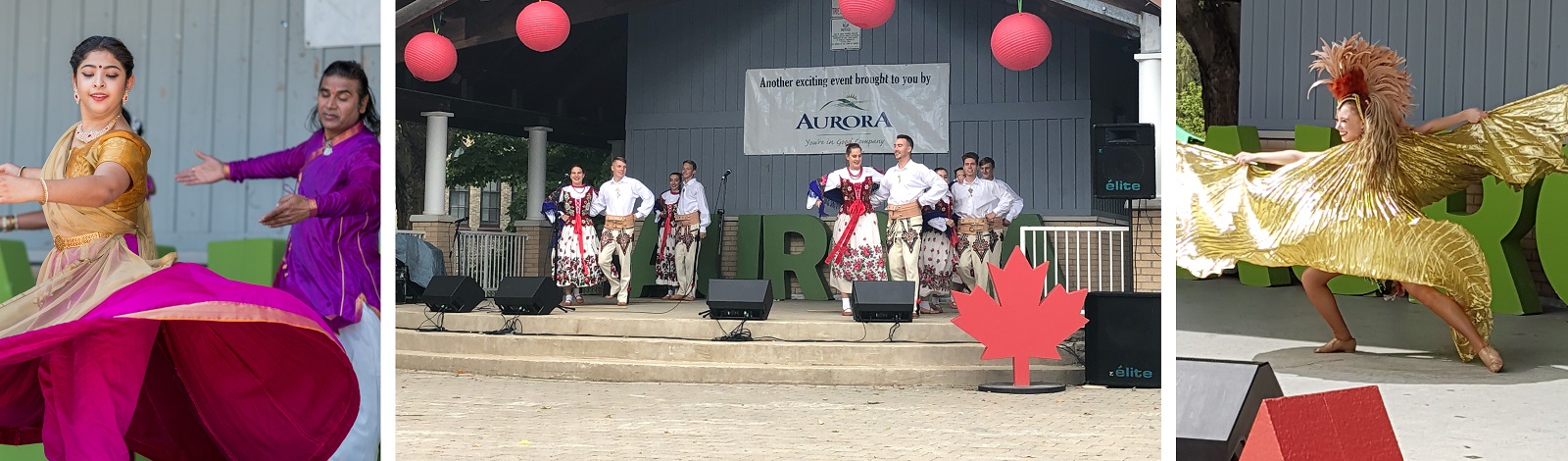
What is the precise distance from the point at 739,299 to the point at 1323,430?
15.4 feet

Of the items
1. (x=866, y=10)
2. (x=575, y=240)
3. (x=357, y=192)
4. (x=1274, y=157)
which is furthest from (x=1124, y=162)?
(x=575, y=240)

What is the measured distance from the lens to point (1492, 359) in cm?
572

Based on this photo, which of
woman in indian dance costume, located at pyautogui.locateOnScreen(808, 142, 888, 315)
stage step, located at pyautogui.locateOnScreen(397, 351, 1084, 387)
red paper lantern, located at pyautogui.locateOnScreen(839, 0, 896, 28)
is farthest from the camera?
woman in indian dance costume, located at pyautogui.locateOnScreen(808, 142, 888, 315)

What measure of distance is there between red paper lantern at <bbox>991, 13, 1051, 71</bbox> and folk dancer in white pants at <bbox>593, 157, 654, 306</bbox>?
280 cm

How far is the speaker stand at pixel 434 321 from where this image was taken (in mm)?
7910

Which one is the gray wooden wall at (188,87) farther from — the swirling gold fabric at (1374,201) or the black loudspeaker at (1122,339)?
the black loudspeaker at (1122,339)

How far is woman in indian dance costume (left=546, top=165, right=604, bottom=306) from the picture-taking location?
29.4 feet

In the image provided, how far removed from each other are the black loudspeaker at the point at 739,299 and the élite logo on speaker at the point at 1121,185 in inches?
91.4

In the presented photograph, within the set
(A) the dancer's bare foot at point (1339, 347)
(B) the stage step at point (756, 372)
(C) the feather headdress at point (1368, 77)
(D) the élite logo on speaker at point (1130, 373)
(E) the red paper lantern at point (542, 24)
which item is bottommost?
(B) the stage step at point (756, 372)

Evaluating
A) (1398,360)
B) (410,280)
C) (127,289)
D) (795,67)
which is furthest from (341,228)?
(795,67)

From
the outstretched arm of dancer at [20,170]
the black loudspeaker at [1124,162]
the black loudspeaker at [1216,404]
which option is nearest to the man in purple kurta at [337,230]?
the outstretched arm of dancer at [20,170]

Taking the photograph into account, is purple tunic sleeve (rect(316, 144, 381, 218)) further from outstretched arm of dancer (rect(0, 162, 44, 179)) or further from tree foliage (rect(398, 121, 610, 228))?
tree foliage (rect(398, 121, 610, 228))

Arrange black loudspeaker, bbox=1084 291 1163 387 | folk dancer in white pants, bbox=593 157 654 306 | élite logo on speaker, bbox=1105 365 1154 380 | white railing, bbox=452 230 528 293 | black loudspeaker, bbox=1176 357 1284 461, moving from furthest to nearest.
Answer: white railing, bbox=452 230 528 293 < folk dancer in white pants, bbox=593 157 654 306 < élite logo on speaker, bbox=1105 365 1154 380 < black loudspeaker, bbox=1084 291 1163 387 < black loudspeaker, bbox=1176 357 1284 461

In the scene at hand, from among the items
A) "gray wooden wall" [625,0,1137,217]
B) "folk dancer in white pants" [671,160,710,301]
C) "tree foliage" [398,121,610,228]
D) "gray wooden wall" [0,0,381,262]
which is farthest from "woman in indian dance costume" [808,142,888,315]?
"tree foliage" [398,121,610,228]
